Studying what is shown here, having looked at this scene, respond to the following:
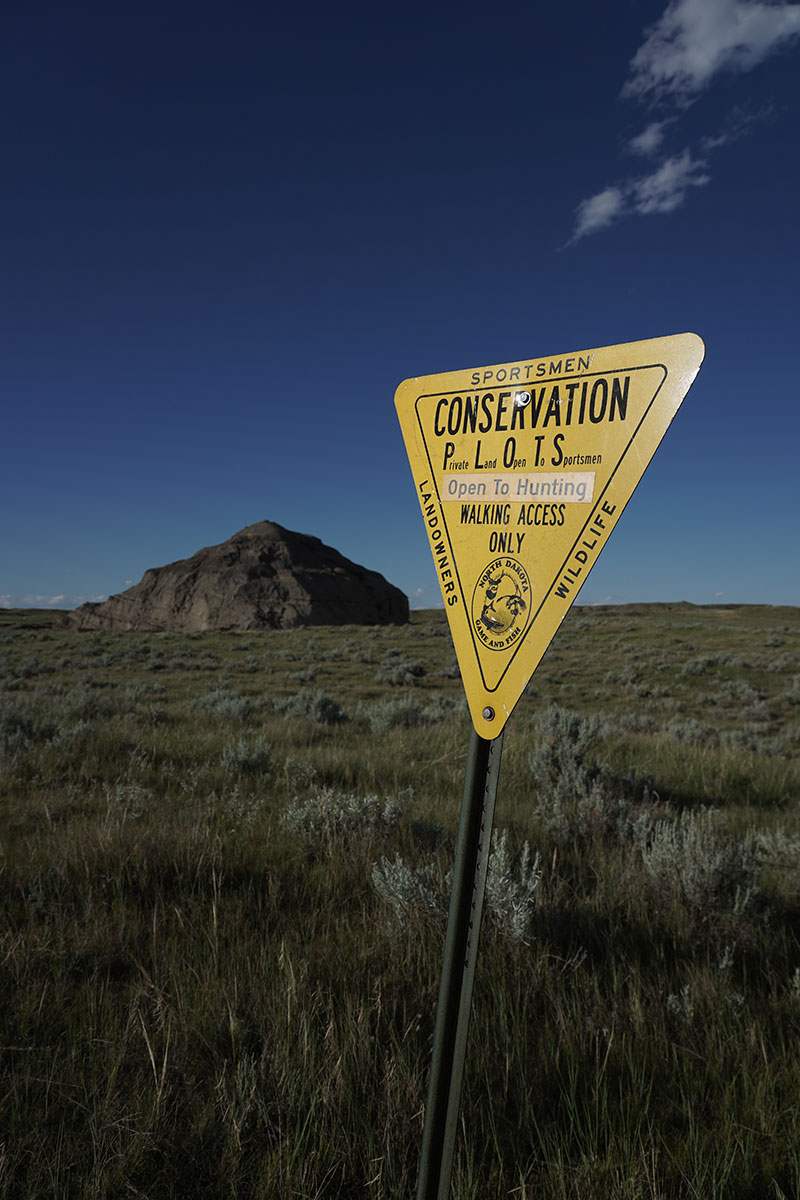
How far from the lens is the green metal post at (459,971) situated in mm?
1384

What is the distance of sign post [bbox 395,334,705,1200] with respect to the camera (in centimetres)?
138

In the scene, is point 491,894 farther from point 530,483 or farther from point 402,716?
point 402,716

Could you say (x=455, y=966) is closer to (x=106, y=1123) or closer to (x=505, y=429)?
(x=106, y=1123)

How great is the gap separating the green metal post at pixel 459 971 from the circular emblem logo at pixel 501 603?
25cm

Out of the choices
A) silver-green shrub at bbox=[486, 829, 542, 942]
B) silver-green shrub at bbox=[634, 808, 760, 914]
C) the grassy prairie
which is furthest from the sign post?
silver-green shrub at bbox=[634, 808, 760, 914]

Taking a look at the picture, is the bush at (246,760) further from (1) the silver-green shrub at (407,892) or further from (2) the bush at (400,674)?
(2) the bush at (400,674)

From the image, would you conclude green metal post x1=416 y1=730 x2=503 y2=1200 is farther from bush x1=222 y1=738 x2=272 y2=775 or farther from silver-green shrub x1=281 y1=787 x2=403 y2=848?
bush x1=222 y1=738 x2=272 y2=775

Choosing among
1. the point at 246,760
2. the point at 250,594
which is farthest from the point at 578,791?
the point at 250,594

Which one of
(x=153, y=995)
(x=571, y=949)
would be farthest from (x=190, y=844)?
(x=571, y=949)

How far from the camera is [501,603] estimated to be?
1528 mm

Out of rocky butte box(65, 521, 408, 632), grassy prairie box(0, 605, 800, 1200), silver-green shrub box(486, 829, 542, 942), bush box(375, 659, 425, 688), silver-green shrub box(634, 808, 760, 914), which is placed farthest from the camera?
rocky butte box(65, 521, 408, 632)

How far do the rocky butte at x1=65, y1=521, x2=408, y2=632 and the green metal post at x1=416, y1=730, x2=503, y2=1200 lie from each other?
43788mm

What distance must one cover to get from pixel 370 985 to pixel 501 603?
1.75 metres

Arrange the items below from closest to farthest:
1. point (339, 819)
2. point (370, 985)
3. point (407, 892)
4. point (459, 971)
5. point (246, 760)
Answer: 1. point (459, 971)
2. point (370, 985)
3. point (407, 892)
4. point (339, 819)
5. point (246, 760)
